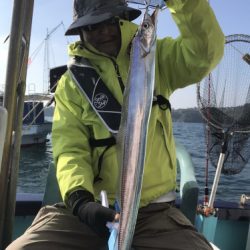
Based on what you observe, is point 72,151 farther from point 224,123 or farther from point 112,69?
point 224,123

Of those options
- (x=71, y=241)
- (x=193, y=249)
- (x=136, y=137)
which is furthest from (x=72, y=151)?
(x=136, y=137)

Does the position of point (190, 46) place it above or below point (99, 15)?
below

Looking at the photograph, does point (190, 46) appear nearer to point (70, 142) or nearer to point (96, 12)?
point (96, 12)

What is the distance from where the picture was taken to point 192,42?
2.72 metres

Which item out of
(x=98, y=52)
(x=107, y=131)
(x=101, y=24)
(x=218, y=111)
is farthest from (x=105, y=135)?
(x=218, y=111)

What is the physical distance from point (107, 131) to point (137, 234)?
2.40 feet

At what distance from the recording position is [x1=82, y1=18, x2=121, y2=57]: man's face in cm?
307

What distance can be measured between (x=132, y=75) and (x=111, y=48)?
4.37 feet

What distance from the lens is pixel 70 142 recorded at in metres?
3.12

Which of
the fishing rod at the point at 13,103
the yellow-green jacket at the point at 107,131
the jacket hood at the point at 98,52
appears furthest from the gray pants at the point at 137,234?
the jacket hood at the point at 98,52

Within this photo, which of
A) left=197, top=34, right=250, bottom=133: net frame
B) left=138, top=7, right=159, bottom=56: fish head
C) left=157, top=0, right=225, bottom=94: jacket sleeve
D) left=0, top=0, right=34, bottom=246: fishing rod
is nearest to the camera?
left=138, top=7, right=159, bottom=56: fish head

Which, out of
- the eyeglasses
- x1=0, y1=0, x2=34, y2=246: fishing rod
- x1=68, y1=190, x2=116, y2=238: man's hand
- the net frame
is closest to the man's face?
the eyeglasses

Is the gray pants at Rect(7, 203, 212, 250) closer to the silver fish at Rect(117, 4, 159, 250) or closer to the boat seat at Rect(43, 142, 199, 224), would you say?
the boat seat at Rect(43, 142, 199, 224)

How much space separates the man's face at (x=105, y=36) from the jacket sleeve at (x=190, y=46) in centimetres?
32
